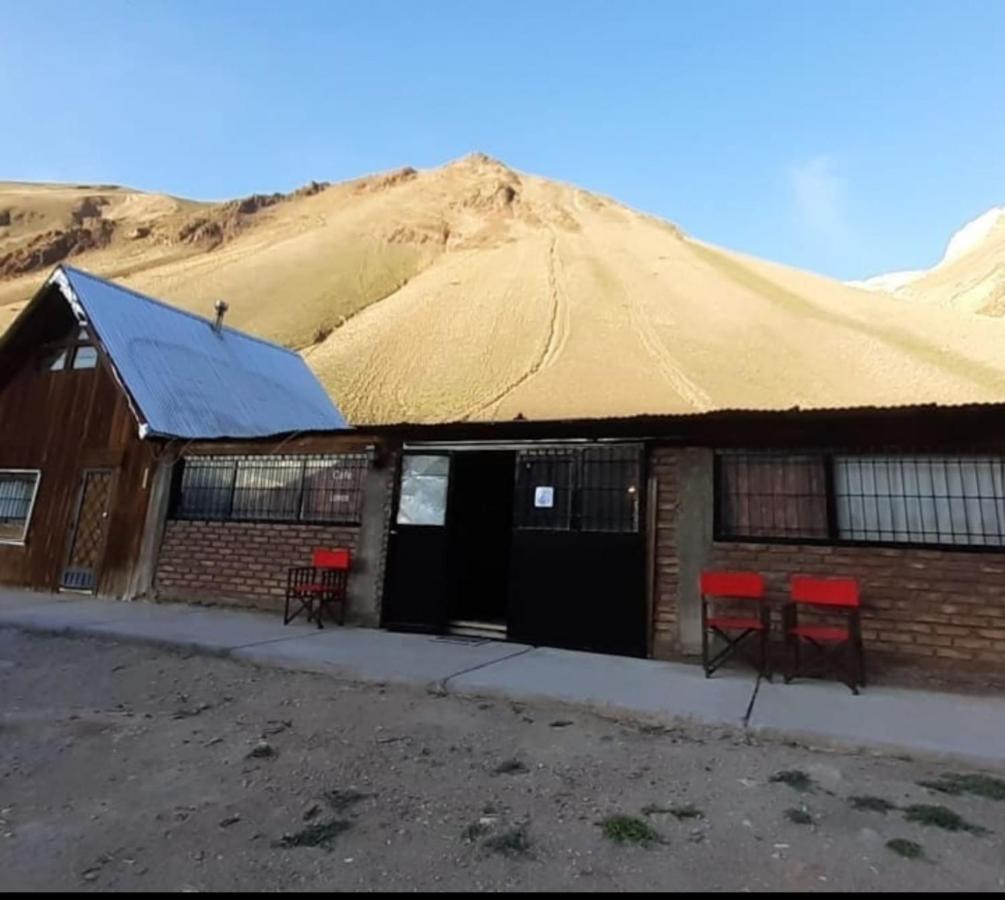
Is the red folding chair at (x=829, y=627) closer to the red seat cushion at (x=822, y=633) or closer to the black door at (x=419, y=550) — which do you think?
the red seat cushion at (x=822, y=633)

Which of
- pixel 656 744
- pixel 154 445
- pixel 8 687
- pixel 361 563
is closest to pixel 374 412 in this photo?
pixel 154 445

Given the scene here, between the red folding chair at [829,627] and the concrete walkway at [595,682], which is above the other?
the red folding chair at [829,627]

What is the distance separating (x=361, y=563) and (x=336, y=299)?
37.3 m

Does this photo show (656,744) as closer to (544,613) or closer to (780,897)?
(780,897)

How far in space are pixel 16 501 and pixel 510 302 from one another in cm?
3088

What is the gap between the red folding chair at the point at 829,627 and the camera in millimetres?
Result: 5008

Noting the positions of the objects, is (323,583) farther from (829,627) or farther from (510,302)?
(510,302)

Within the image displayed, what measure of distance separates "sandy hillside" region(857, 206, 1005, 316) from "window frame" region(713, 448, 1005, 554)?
153 feet

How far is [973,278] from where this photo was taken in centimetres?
5531

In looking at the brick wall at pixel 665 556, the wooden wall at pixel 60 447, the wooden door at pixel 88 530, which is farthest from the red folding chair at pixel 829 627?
the wooden door at pixel 88 530

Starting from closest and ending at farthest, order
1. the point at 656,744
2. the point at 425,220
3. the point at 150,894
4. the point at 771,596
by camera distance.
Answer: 1. the point at 150,894
2. the point at 656,744
3. the point at 771,596
4. the point at 425,220

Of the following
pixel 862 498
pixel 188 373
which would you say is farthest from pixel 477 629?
pixel 188 373

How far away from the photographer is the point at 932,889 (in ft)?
7.19

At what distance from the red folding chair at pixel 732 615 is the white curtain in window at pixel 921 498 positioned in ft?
3.30
